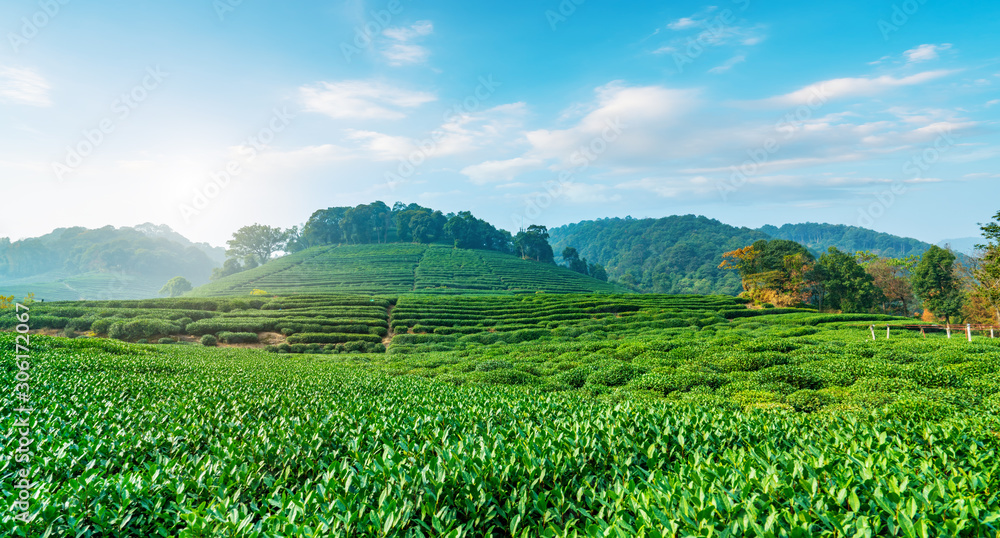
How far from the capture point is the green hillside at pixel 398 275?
222 feet

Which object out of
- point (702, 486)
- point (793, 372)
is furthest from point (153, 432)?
point (793, 372)

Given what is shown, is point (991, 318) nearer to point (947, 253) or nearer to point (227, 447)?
point (947, 253)

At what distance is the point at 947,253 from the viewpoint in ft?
152

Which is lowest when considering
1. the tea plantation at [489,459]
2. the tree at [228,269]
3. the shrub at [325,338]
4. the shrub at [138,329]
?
the shrub at [325,338]

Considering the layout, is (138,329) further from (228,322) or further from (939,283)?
(939,283)

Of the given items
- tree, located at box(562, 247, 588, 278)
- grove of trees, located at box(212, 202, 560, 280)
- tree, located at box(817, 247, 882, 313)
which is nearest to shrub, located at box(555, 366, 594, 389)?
tree, located at box(817, 247, 882, 313)

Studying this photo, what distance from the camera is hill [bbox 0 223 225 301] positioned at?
121 metres

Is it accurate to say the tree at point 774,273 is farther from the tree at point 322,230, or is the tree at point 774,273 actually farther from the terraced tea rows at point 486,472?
the tree at point 322,230

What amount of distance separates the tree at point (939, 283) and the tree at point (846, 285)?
4598mm

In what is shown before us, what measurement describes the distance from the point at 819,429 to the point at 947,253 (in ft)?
195

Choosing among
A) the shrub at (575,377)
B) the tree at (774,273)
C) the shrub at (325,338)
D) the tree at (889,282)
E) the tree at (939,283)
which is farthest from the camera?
the tree at (889,282)

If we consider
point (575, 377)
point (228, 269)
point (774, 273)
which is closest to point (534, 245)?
point (774, 273)

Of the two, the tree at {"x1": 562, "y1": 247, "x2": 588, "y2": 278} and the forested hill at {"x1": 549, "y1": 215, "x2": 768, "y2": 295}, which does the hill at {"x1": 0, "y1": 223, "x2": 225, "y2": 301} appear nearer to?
the tree at {"x1": 562, "y1": 247, "x2": 588, "y2": 278}

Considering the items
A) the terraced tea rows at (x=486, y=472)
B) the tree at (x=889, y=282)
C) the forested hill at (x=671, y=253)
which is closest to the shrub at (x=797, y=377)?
the terraced tea rows at (x=486, y=472)
